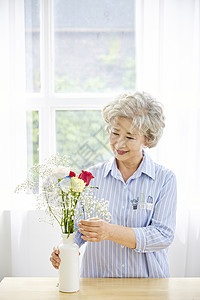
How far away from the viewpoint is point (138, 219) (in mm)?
1960

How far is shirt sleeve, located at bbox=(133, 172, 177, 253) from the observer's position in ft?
6.07

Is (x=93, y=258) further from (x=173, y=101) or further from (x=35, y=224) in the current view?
(x=173, y=101)

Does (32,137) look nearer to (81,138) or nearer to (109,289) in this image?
(81,138)

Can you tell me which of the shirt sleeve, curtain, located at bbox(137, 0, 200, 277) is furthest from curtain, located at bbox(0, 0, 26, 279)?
the shirt sleeve

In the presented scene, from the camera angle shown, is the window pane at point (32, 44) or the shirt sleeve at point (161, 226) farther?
the window pane at point (32, 44)

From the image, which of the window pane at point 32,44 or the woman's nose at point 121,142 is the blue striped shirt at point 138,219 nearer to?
the woman's nose at point 121,142

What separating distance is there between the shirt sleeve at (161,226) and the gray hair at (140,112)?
0.27 m

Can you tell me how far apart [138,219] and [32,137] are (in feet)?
4.85

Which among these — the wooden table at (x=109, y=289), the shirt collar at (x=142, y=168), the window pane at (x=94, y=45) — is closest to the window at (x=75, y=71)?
the window pane at (x=94, y=45)

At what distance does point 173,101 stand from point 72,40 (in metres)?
0.96

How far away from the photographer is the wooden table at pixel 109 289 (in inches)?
64.7

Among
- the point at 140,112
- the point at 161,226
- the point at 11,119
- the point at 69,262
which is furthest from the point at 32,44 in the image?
the point at 69,262

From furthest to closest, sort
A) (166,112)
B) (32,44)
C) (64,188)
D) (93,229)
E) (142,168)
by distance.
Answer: (32,44)
(166,112)
(142,168)
(93,229)
(64,188)

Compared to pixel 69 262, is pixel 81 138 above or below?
above
